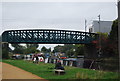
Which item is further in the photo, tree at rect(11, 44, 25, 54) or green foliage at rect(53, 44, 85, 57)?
tree at rect(11, 44, 25, 54)

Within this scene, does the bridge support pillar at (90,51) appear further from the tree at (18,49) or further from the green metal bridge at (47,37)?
the tree at (18,49)

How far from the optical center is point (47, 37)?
8125cm

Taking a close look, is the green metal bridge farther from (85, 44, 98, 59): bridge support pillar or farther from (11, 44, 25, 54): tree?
(11, 44, 25, 54): tree

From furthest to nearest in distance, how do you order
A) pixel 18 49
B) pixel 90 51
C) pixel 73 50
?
pixel 18 49, pixel 73 50, pixel 90 51

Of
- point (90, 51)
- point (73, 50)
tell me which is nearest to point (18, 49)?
point (73, 50)

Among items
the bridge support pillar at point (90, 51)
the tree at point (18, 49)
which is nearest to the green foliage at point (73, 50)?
the bridge support pillar at point (90, 51)

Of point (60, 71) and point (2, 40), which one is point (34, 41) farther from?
point (60, 71)

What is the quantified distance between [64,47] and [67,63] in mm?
117241

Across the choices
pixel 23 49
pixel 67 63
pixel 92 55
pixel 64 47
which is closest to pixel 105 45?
pixel 92 55

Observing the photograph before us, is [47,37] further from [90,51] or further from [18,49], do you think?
[18,49]

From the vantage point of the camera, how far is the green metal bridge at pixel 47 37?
81.1m

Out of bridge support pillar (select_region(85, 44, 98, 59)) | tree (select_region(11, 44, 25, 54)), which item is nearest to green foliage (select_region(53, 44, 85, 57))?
bridge support pillar (select_region(85, 44, 98, 59))

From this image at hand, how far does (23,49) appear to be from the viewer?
429ft

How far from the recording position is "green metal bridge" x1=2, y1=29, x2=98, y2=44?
81.1 m
